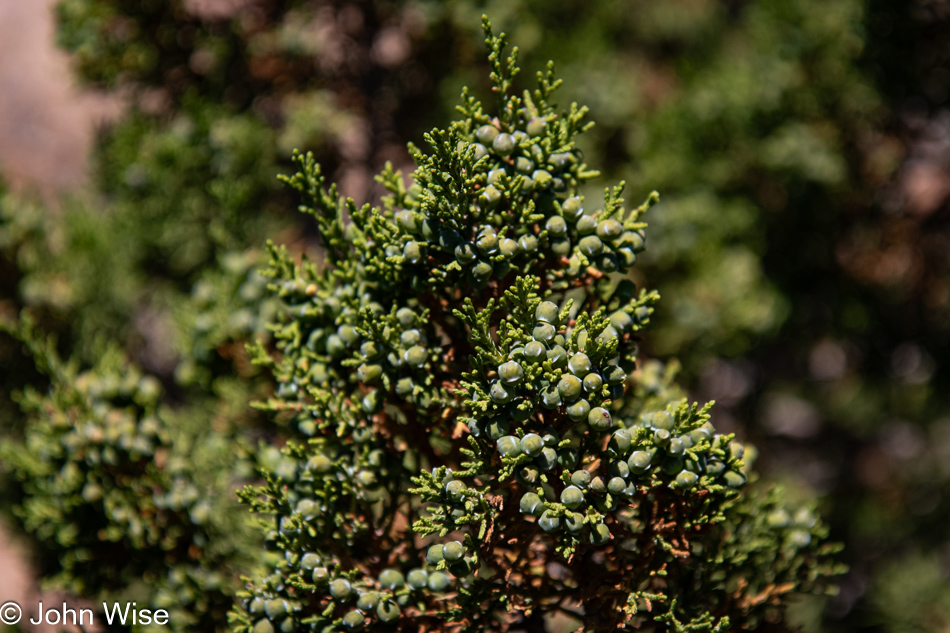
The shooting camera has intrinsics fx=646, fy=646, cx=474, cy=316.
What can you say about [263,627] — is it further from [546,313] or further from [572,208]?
[572,208]

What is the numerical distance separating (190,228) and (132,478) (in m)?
1.24

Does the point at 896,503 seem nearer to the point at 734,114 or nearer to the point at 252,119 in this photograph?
the point at 734,114

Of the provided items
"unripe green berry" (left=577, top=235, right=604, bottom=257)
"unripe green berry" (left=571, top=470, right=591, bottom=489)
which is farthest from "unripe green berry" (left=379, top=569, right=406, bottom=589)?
"unripe green berry" (left=577, top=235, right=604, bottom=257)

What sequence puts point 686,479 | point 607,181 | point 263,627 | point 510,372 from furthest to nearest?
point 607,181, point 263,627, point 686,479, point 510,372

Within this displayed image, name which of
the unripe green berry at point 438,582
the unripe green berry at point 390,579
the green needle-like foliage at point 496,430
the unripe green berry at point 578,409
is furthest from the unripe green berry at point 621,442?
the unripe green berry at point 390,579

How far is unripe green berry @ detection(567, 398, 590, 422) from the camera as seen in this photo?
1440 mm

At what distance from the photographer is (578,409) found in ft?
4.73

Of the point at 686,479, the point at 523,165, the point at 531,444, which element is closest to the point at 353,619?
the point at 531,444

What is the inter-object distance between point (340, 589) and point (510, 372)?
74 centimetres

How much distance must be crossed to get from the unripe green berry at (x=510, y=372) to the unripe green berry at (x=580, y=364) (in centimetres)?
12

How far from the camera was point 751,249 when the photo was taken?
139 inches

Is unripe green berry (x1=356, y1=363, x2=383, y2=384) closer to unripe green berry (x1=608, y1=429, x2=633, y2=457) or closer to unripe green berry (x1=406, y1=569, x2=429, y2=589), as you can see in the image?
unripe green berry (x1=406, y1=569, x2=429, y2=589)

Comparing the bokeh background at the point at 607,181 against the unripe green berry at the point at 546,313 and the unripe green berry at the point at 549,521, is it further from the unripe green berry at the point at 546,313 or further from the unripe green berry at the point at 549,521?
the unripe green berry at the point at 549,521

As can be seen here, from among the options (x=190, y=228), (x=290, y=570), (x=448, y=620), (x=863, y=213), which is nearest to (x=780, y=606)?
(x=448, y=620)
